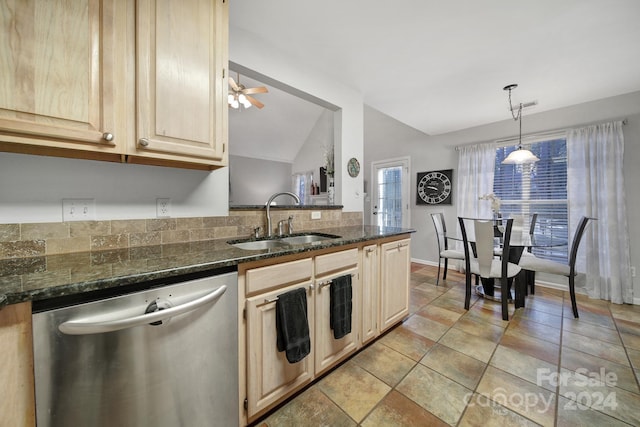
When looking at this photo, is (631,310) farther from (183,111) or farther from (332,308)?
(183,111)

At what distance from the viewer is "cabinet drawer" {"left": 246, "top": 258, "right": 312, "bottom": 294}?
1.12m

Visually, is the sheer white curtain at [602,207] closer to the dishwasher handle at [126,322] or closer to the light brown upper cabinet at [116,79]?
the light brown upper cabinet at [116,79]

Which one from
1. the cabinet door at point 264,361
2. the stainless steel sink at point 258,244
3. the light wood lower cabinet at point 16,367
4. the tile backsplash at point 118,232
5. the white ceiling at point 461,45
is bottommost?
the cabinet door at point 264,361

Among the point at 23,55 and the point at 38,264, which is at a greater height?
the point at 23,55

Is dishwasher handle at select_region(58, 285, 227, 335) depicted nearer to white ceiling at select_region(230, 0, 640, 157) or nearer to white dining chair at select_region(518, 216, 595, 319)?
white ceiling at select_region(230, 0, 640, 157)

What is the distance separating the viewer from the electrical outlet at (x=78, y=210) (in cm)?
116

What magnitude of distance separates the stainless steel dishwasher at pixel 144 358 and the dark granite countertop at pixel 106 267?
63 millimetres

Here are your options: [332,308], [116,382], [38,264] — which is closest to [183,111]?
[38,264]

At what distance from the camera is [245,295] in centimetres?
111

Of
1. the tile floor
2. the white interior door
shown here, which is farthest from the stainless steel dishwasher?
the white interior door

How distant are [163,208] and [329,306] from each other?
1173 millimetres

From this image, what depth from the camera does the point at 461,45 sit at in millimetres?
1943

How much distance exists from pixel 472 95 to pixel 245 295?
324 centimetres

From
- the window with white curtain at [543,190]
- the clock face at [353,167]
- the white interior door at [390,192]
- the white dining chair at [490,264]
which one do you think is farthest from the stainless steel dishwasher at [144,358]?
the white interior door at [390,192]
